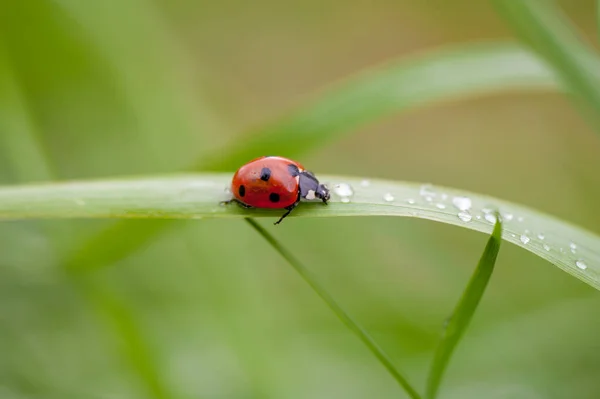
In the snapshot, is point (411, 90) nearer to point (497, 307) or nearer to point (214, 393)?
point (497, 307)

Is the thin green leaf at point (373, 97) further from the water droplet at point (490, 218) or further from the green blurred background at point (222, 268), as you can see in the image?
the water droplet at point (490, 218)

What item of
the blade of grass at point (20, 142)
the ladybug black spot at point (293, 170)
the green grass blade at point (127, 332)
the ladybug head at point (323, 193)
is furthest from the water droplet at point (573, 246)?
the blade of grass at point (20, 142)

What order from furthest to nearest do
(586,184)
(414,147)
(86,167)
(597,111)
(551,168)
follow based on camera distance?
1. (414,147)
2. (551,168)
3. (586,184)
4. (86,167)
5. (597,111)

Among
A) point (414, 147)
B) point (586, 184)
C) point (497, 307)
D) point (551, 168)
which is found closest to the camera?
point (497, 307)

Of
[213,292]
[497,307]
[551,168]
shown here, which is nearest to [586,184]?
[551,168]

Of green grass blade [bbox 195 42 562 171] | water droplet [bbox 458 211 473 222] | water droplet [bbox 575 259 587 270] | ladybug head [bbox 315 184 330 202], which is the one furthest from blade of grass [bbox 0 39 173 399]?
water droplet [bbox 575 259 587 270]

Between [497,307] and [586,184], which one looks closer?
[497,307]

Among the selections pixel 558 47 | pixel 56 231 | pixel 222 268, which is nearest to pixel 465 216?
pixel 558 47

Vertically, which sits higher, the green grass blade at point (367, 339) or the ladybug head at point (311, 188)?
the ladybug head at point (311, 188)

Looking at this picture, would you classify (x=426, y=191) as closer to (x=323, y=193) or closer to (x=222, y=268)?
(x=323, y=193)
